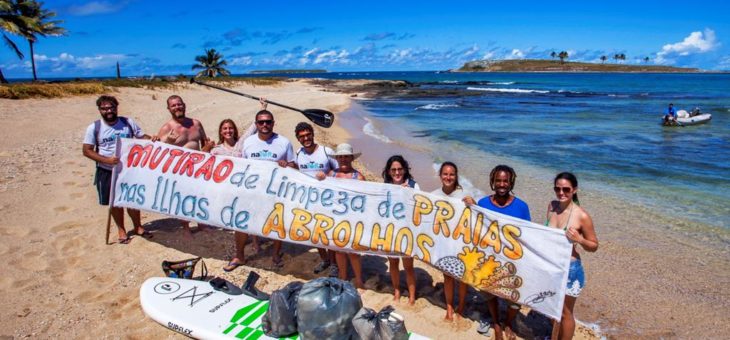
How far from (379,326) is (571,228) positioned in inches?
76.4

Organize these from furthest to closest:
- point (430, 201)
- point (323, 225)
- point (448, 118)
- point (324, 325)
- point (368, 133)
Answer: point (448, 118) → point (368, 133) → point (323, 225) → point (430, 201) → point (324, 325)

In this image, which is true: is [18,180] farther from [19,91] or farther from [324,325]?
[19,91]

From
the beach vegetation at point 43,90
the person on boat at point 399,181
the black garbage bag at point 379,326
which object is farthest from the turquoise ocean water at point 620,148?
the beach vegetation at point 43,90

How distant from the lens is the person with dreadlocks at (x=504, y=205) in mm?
4027

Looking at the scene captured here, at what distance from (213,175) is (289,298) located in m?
2.24

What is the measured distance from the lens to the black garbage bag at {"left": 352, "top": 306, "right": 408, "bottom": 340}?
11.5 feet

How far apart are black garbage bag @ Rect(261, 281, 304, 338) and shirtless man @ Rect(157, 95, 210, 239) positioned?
117 inches

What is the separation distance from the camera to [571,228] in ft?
12.1

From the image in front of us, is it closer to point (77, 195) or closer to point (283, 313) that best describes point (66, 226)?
point (77, 195)

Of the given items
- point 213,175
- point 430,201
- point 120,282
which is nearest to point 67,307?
point 120,282

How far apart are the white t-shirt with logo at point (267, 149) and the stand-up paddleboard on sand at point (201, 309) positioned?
1.67 meters

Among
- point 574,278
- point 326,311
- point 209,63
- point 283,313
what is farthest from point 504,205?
point 209,63

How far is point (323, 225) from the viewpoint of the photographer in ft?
15.5

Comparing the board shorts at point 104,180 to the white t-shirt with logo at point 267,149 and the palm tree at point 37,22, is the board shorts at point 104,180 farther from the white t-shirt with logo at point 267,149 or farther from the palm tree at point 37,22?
the palm tree at point 37,22
